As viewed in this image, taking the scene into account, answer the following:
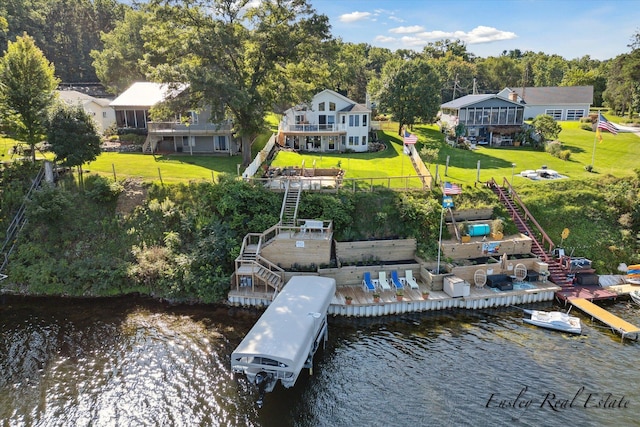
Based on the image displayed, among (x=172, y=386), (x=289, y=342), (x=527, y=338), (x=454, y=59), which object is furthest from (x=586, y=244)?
(x=454, y=59)

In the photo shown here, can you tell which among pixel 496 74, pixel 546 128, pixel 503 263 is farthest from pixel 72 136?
pixel 496 74

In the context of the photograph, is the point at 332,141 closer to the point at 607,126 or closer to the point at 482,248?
the point at 482,248

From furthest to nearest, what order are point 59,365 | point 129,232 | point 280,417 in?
point 129,232 < point 59,365 < point 280,417

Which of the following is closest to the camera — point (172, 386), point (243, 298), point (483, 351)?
point (172, 386)

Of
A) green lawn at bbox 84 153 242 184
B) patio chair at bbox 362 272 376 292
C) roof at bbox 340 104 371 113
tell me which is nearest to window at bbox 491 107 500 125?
roof at bbox 340 104 371 113

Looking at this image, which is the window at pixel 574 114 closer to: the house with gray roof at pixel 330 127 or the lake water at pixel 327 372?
the house with gray roof at pixel 330 127

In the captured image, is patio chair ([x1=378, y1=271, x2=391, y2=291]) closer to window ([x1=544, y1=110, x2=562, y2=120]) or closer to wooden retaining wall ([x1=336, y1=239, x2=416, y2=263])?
wooden retaining wall ([x1=336, y1=239, x2=416, y2=263])

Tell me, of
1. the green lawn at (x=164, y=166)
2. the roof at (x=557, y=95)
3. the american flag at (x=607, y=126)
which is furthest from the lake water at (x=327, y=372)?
the roof at (x=557, y=95)

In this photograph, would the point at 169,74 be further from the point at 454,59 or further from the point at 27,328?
the point at 454,59
